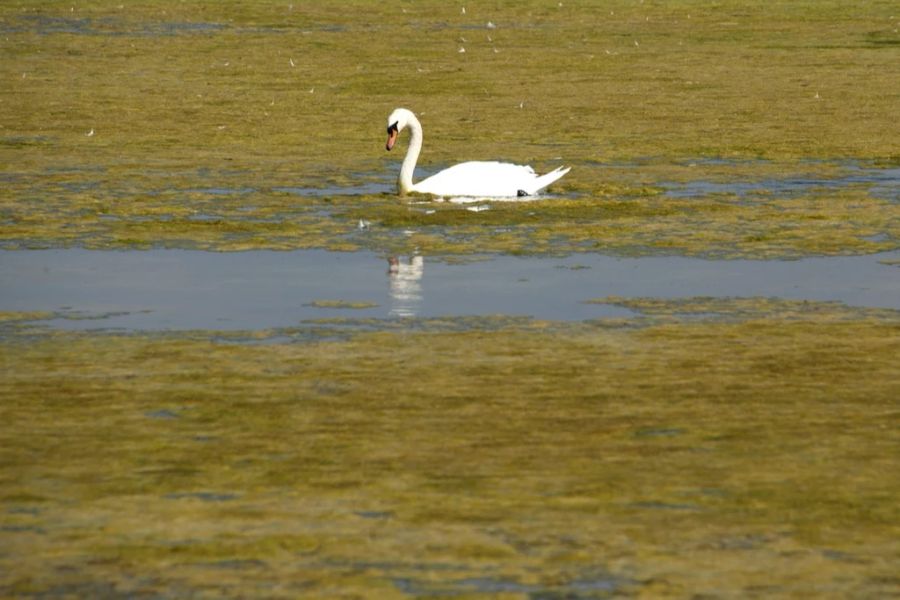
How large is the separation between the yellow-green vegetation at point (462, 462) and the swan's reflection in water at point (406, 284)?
69 cm

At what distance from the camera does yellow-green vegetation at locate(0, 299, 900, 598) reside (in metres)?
5.86

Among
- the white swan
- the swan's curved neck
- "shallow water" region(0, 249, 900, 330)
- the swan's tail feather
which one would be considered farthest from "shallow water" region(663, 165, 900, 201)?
"shallow water" region(0, 249, 900, 330)

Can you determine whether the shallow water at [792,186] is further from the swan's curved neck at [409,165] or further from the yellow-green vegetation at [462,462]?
the yellow-green vegetation at [462,462]

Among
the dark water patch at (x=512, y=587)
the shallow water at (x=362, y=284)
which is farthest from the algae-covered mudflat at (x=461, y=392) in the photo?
the shallow water at (x=362, y=284)

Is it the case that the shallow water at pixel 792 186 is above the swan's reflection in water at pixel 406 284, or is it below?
above

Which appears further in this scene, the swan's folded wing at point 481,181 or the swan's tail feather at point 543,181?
the swan's tail feather at point 543,181

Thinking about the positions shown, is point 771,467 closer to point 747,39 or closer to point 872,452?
point 872,452

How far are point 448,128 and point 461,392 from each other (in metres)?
12.6

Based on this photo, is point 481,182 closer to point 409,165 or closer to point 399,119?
point 409,165

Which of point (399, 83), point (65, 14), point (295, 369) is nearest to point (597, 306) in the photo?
point (295, 369)

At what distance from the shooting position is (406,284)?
11328 millimetres

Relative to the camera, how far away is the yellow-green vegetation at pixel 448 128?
13609 mm

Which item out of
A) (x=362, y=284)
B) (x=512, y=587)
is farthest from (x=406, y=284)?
A: (x=512, y=587)

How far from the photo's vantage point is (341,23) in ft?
130
